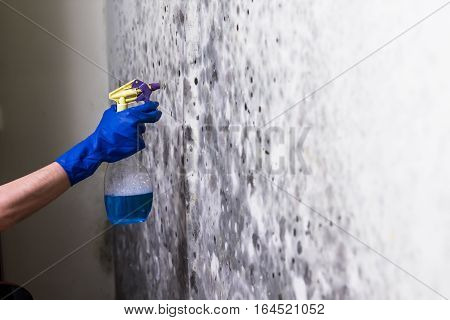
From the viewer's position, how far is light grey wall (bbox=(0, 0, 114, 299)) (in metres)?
1.66

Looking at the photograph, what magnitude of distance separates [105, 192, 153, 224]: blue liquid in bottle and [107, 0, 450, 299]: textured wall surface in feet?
0.46

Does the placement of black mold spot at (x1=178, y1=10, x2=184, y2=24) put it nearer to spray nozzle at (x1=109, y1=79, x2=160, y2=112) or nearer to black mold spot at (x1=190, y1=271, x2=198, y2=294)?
spray nozzle at (x1=109, y1=79, x2=160, y2=112)

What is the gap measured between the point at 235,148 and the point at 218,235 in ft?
0.70

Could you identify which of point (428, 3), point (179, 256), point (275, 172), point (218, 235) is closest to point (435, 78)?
point (428, 3)

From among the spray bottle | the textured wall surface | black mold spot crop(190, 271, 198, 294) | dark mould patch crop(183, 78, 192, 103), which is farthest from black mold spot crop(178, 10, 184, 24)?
black mold spot crop(190, 271, 198, 294)

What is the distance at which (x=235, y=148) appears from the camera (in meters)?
0.92

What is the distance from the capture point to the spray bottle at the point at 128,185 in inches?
35.8

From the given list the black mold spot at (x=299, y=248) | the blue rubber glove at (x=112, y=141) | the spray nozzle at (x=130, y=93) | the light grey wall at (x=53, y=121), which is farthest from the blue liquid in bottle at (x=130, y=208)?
the light grey wall at (x=53, y=121)

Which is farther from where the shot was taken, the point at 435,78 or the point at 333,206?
the point at 333,206

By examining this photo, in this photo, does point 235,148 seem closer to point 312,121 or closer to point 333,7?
point 312,121

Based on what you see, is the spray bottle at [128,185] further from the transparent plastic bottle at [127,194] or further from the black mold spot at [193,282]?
the black mold spot at [193,282]

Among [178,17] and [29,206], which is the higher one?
[178,17]

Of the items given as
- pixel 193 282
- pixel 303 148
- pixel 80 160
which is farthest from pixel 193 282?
pixel 303 148

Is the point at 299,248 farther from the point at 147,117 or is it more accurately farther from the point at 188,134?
the point at 188,134
